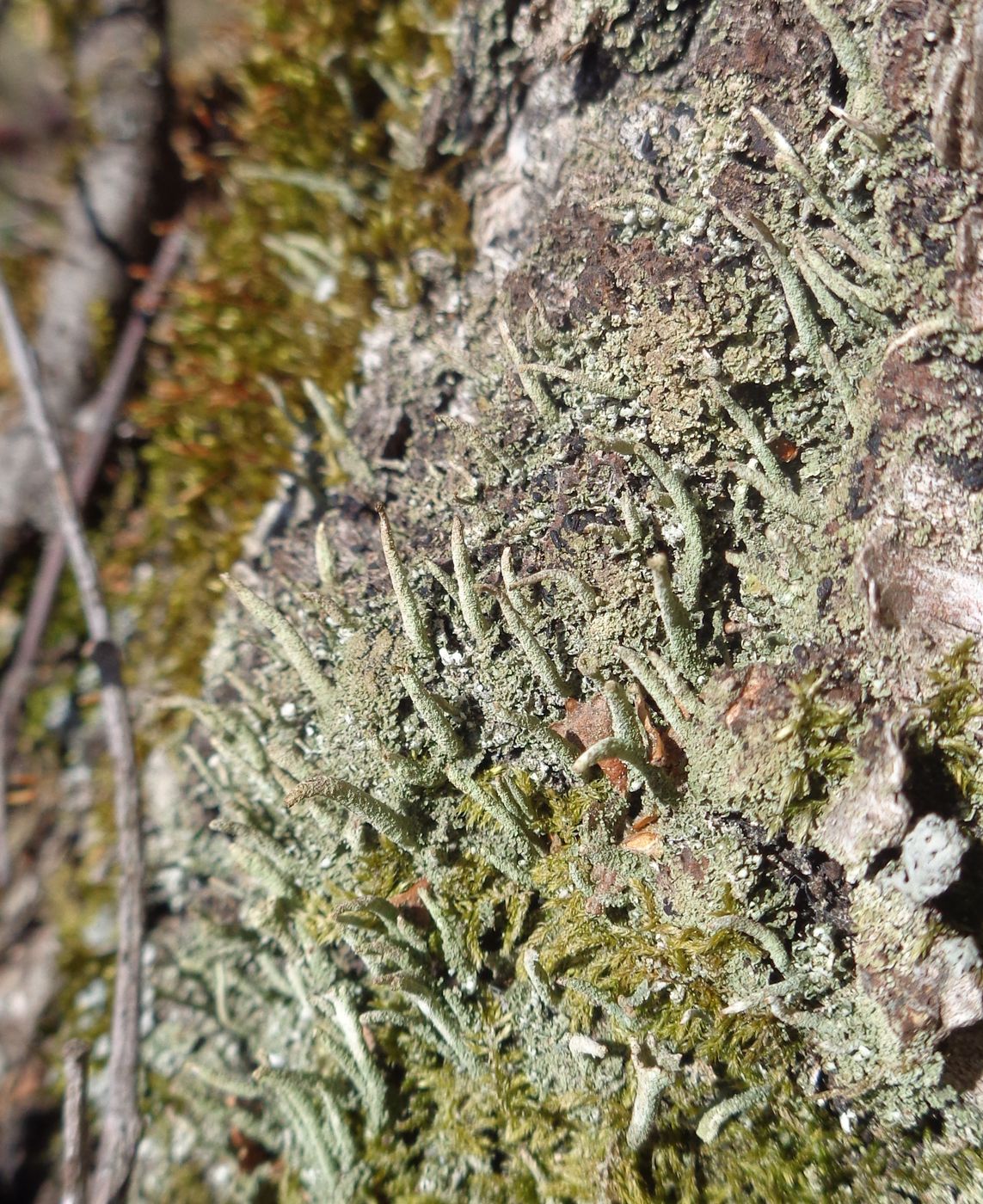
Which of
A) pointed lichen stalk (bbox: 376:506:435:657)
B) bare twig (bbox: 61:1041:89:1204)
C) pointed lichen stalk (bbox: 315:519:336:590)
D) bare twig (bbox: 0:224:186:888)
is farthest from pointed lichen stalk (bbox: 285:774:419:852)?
bare twig (bbox: 0:224:186:888)

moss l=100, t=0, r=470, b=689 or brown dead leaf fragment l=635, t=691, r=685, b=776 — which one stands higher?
moss l=100, t=0, r=470, b=689

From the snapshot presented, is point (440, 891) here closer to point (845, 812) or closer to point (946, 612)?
point (845, 812)

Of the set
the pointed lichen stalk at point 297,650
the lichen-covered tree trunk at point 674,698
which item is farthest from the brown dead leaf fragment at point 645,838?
the pointed lichen stalk at point 297,650

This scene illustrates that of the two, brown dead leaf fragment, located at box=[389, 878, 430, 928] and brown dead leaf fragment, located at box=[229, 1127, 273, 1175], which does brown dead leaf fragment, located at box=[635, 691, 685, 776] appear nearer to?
brown dead leaf fragment, located at box=[389, 878, 430, 928]

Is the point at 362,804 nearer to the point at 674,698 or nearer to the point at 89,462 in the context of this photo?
the point at 674,698

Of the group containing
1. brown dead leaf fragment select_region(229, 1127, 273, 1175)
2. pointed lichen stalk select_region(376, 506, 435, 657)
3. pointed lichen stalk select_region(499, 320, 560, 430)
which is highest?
pointed lichen stalk select_region(499, 320, 560, 430)
